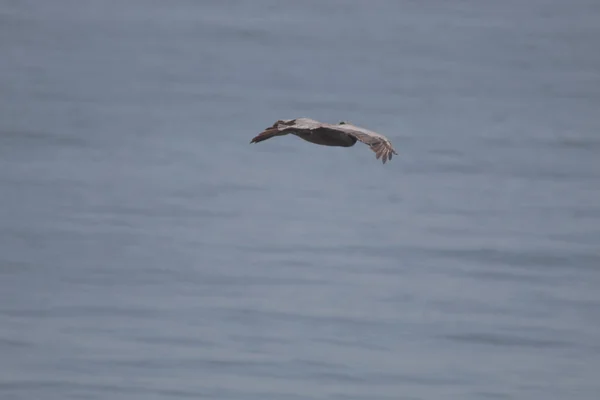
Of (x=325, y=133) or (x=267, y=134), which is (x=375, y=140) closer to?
(x=325, y=133)

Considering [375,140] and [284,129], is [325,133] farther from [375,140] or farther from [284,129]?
[375,140]

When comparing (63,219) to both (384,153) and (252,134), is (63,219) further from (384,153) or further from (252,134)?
(384,153)

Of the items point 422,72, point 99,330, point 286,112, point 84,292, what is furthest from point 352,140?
point 422,72

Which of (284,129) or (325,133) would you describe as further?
(325,133)

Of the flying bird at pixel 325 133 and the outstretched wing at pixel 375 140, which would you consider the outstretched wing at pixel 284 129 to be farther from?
the outstretched wing at pixel 375 140

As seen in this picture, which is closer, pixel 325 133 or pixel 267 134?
pixel 267 134

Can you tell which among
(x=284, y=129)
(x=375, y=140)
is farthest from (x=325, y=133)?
(x=375, y=140)

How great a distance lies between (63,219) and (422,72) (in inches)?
348

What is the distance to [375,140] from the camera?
1080 centimetres

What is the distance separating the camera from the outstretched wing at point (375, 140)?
412 inches

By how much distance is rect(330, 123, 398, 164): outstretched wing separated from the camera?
10469 millimetres

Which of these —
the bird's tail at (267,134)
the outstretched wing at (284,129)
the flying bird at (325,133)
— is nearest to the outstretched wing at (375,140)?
the flying bird at (325,133)

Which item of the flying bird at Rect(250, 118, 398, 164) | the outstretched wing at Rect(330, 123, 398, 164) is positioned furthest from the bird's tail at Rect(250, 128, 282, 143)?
the outstretched wing at Rect(330, 123, 398, 164)

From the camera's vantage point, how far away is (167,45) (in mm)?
32406
